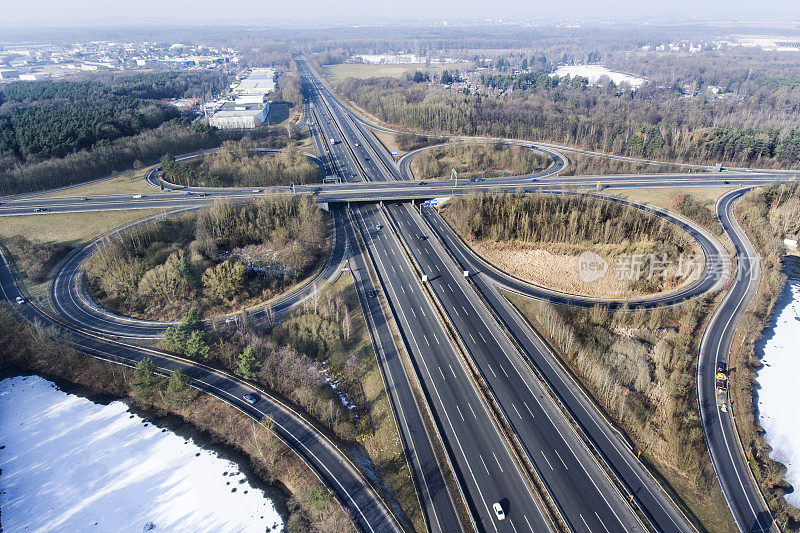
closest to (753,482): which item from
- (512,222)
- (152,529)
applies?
(512,222)

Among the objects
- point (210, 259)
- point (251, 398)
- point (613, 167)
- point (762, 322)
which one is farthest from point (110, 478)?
point (613, 167)

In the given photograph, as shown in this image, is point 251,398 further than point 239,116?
No

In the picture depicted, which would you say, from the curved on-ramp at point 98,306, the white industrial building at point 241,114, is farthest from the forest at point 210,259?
the white industrial building at point 241,114

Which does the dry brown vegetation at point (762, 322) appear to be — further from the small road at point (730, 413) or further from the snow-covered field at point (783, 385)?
the snow-covered field at point (783, 385)

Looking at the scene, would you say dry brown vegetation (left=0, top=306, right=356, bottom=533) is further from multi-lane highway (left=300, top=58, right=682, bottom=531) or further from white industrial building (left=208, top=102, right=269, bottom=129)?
white industrial building (left=208, top=102, right=269, bottom=129)

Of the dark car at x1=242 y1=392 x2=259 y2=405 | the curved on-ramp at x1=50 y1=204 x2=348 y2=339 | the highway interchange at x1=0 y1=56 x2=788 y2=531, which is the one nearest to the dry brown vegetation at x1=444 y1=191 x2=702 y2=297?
the highway interchange at x1=0 y1=56 x2=788 y2=531

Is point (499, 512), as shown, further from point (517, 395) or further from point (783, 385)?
point (783, 385)
